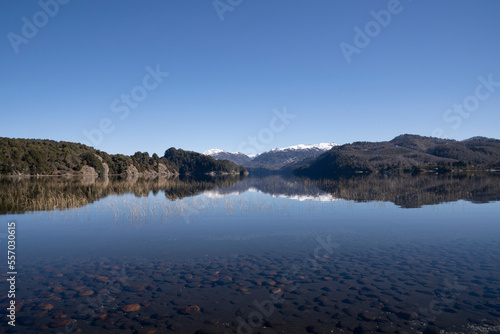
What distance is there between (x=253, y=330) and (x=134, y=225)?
69.8ft

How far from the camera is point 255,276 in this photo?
14727 millimetres

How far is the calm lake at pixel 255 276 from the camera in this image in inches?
407

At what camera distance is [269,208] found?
4016 centimetres

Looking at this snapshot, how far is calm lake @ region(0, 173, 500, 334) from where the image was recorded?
10344mm

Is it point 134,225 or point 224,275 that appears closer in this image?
point 224,275

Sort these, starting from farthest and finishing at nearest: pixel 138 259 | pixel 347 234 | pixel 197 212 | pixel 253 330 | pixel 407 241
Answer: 1. pixel 197 212
2. pixel 347 234
3. pixel 407 241
4. pixel 138 259
5. pixel 253 330

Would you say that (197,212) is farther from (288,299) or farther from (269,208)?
(288,299)

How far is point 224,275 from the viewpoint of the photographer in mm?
14875

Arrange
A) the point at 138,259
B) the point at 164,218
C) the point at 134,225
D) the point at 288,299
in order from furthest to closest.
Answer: the point at 164,218 → the point at 134,225 → the point at 138,259 → the point at 288,299

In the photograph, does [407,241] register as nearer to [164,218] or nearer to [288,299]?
[288,299]

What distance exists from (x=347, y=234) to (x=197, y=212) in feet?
61.2

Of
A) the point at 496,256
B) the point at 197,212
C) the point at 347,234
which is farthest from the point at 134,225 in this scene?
the point at 496,256

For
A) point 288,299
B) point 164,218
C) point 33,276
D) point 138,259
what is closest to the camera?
point 288,299

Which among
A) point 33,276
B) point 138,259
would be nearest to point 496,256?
point 138,259
